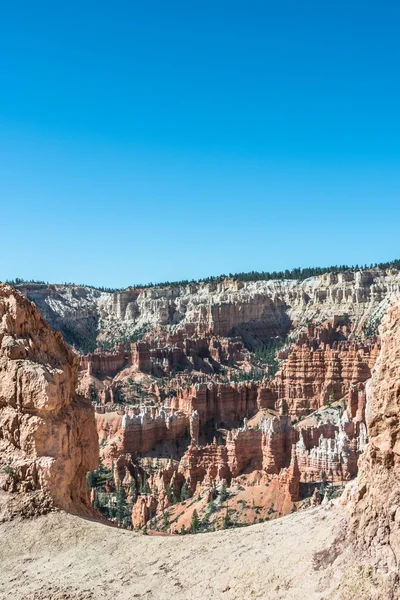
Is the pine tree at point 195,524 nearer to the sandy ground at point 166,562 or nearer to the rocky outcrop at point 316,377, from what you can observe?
the sandy ground at point 166,562

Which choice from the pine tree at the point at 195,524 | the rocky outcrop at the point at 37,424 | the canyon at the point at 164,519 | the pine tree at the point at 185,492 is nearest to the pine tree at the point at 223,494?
the canyon at the point at 164,519

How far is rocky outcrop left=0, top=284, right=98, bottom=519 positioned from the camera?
15.9 meters

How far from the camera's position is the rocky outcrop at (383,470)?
396 inches

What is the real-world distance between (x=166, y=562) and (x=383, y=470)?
17.2 ft

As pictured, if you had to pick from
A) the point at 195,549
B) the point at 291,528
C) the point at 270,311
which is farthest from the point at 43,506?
the point at 270,311

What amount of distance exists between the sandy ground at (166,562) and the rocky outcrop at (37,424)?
0.78 metres

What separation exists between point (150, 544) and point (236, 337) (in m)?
119

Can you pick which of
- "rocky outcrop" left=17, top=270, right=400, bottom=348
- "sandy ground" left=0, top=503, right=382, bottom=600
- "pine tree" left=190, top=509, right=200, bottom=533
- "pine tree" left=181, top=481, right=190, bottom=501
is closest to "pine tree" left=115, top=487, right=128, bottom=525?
"pine tree" left=181, top=481, right=190, bottom=501

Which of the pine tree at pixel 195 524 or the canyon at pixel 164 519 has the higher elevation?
the canyon at pixel 164 519

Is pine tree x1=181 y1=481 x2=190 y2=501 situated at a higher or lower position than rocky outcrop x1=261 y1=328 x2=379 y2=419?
lower

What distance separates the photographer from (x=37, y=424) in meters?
16.2

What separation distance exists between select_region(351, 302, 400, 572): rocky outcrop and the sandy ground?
0.73 meters

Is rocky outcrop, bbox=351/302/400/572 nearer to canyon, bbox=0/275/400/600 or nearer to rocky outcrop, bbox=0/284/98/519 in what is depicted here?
canyon, bbox=0/275/400/600

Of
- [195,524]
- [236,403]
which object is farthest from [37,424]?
[236,403]
